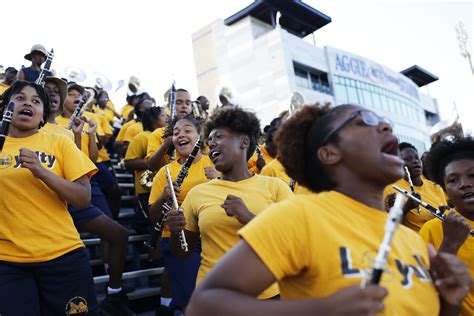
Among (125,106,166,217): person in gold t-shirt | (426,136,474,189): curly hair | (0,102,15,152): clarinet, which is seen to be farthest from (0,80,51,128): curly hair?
(426,136,474,189): curly hair

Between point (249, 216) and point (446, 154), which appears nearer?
point (249, 216)

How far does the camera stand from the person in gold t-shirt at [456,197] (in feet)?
8.05

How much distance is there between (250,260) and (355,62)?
42.4 m

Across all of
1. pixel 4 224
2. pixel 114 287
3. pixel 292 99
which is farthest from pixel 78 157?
pixel 292 99

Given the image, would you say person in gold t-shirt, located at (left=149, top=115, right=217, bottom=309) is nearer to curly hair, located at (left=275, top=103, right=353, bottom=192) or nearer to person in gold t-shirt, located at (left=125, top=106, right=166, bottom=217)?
person in gold t-shirt, located at (left=125, top=106, right=166, bottom=217)

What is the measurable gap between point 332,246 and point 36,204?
2.50 metres

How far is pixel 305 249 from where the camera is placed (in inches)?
63.2

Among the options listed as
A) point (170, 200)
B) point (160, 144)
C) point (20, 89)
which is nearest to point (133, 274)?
point (170, 200)

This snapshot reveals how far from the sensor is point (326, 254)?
160 cm

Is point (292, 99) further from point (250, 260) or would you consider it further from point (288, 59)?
point (288, 59)

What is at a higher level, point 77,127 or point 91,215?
point 77,127

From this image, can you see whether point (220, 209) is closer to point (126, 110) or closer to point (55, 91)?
point (55, 91)

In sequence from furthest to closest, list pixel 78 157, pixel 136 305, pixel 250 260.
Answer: pixel 136 305 → pixel 78 157 → pixel 250 260

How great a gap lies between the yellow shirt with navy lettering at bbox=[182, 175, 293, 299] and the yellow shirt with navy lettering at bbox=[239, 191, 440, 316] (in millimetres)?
1410
